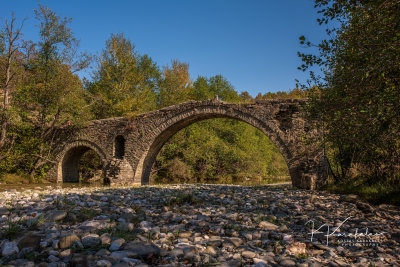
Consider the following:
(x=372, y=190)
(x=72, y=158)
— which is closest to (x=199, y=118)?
(x=372, y=190)

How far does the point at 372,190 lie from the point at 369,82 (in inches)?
128

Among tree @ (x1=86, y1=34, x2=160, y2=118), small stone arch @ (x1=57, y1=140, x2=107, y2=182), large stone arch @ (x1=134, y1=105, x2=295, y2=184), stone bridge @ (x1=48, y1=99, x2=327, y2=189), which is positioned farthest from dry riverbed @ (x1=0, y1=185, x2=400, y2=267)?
tree @ (x1=86, y1=34, x2=160, y2=118)

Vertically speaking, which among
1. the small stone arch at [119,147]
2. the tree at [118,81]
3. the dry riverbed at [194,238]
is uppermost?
the tree at [118,81]

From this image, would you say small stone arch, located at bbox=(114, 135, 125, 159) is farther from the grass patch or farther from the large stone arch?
the grass patch

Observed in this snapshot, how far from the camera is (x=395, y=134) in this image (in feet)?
15.6

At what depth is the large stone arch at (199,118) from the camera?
11.0 meters

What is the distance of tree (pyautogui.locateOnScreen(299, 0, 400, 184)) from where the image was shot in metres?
3.82

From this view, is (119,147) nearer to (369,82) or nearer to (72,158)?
(72,158)

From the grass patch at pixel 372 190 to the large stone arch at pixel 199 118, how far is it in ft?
8.80

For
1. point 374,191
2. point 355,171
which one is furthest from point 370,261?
point 355,171

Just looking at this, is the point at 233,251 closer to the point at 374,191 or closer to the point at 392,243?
Answer: the point at 392,243

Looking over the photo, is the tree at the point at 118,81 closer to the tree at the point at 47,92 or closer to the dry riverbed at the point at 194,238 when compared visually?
the tree at the point at 47,92

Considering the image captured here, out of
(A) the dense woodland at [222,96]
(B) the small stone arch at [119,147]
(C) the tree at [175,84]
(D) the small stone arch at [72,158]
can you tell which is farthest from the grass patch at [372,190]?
(C) the tree at [175,84]

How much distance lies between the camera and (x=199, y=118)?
539 inches
